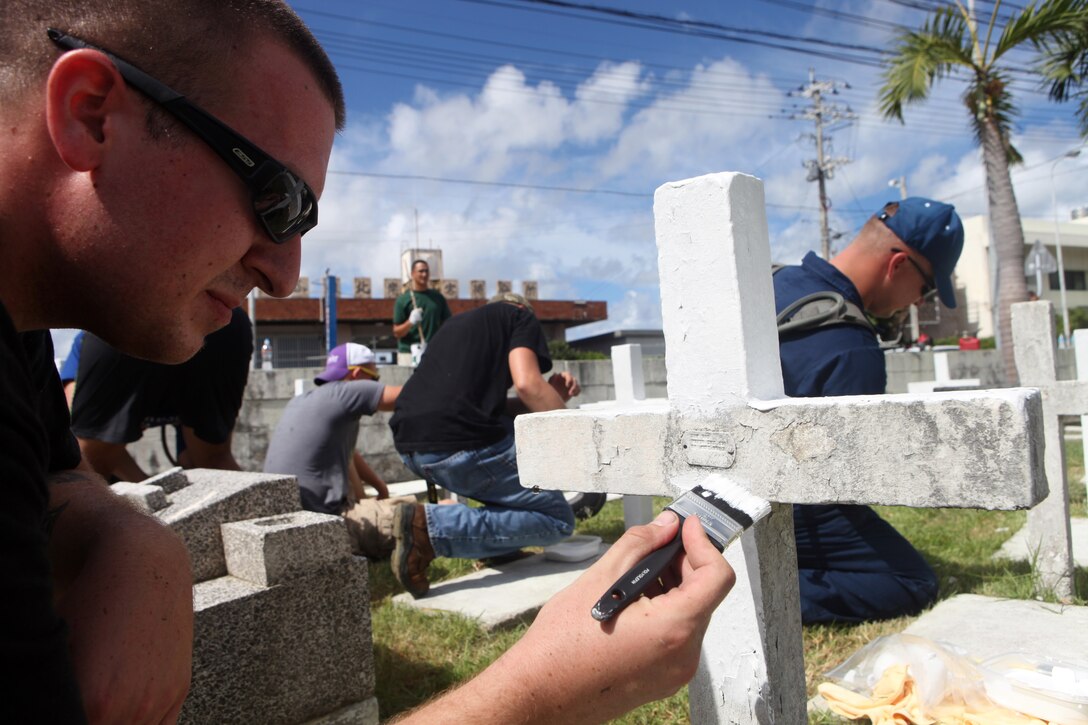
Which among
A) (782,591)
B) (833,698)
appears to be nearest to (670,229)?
(782,591)

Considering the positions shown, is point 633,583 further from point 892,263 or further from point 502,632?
point 892,263

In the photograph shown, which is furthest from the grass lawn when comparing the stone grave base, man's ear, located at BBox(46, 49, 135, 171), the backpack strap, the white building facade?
the white building facade

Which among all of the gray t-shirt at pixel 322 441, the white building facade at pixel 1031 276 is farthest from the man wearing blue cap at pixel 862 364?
the white building facade at pixel 1031 276

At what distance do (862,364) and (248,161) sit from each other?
7.17 ft

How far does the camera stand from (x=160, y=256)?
880 mm

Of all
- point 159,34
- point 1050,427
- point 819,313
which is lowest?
point 1050,427

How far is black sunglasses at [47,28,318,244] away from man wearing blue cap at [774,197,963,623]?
1970mm

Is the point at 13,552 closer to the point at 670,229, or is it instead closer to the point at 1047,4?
the point at 670,229

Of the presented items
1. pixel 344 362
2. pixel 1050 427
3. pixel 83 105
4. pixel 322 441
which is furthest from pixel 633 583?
pixel 344 362

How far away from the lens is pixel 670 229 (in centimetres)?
133

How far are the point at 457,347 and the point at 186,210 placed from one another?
287 cm

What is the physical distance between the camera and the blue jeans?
3547 mm

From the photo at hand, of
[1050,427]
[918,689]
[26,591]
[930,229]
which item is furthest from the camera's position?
[1050,427]

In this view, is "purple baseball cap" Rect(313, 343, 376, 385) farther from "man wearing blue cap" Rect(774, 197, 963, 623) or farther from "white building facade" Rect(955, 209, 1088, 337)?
"white building facade" Rect(955, 209, 1088, 337)
